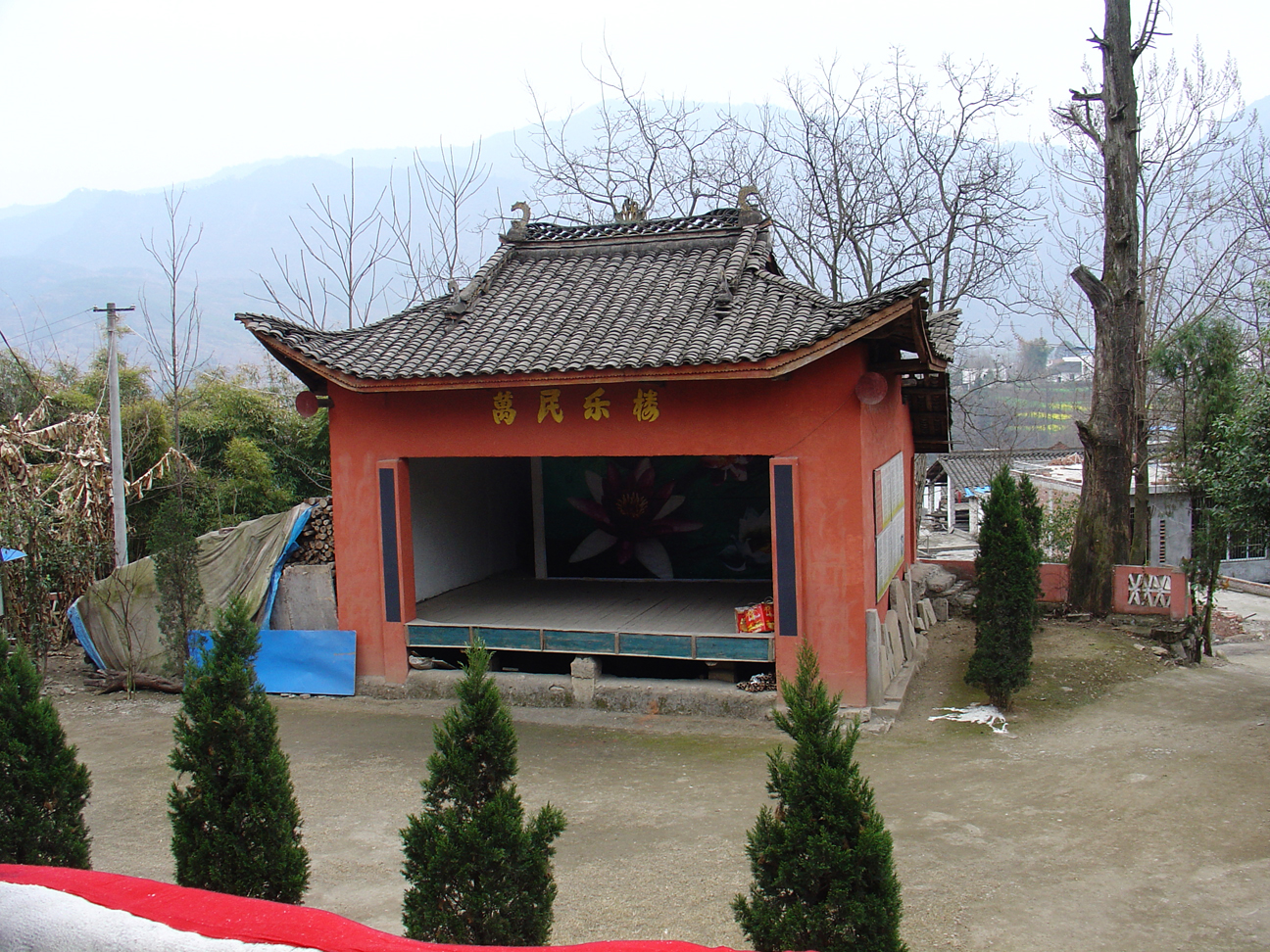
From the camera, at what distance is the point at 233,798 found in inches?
181

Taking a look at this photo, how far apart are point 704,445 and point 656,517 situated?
3.34m

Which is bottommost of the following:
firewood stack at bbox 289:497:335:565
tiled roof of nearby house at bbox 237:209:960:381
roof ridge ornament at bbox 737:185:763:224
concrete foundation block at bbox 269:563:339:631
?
concrete foundation block at bbox 269:563:339:631

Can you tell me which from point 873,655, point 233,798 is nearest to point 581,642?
point 873,655

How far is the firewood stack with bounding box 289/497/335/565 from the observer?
10.6 m

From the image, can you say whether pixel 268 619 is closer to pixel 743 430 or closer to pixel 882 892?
pixel 743 430

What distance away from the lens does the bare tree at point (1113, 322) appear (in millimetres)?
12938

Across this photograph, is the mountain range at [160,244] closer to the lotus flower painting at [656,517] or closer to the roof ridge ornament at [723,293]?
the lotus flower painting at [656,517]

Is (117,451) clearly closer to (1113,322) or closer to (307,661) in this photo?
(307,661)

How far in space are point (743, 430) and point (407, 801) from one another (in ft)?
13.7

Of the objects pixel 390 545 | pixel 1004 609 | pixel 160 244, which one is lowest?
pixel 1004 609

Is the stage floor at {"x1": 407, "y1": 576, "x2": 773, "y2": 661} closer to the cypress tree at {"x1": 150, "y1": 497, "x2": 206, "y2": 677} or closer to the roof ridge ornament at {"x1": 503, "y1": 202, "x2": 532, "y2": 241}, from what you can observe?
the cypress tree at {"x1": 150, "y1": 497, "x2": 206, "y2": 677}

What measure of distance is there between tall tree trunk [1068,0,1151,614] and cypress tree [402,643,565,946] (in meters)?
10.9

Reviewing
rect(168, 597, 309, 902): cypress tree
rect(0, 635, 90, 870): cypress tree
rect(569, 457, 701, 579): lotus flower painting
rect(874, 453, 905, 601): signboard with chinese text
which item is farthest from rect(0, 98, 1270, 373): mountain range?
rect(168, 597, 309, 902): cypress tree

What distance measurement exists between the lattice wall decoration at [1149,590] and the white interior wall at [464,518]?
26.4 feet
